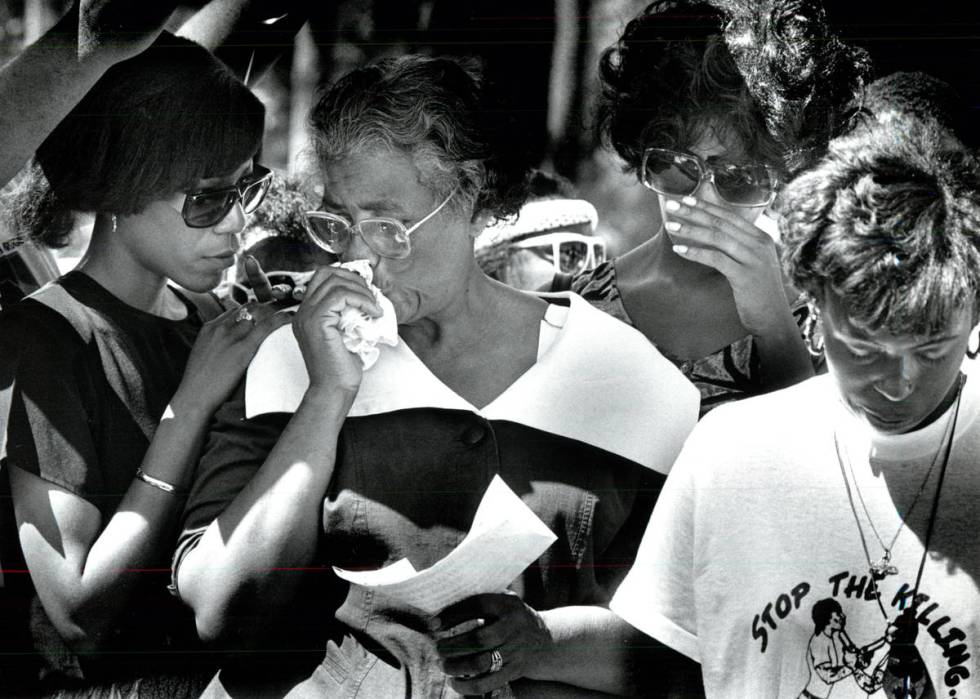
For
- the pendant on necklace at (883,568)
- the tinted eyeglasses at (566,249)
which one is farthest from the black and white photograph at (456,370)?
the tinted eyeglasses at (566,249)

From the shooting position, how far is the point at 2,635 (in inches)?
113

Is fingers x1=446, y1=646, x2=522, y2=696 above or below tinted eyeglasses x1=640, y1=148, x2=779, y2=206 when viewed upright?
below

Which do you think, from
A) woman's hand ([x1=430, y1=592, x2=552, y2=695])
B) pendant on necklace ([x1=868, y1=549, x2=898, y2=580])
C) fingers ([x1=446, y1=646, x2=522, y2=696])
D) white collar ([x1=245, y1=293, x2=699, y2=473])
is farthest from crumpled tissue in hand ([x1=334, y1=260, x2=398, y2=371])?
pendant on necklace ([x1=868, y1=549, x2=898, y2=580])

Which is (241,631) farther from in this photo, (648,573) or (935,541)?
(935,541)

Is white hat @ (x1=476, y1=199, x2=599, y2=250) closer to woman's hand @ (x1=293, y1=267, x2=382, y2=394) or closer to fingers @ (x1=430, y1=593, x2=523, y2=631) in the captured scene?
woman's hand @ (x1=293, y1=267, x2=382, y2=394)

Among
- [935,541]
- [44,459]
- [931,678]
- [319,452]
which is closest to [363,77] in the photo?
[319,452]

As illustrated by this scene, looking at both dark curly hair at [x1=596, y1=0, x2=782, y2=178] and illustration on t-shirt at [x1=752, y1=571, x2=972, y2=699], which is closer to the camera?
illustration on t-shirt at [x1=752, y1=571, x2=972, y2=699]

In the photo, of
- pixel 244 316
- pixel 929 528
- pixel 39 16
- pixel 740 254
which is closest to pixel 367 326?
pixel 244 316

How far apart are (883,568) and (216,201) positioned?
5.36 ft

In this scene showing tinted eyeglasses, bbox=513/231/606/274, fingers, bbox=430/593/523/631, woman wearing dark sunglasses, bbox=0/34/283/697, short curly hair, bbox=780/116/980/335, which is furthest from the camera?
tinted eyeglasses, bbox=513/231/606/274

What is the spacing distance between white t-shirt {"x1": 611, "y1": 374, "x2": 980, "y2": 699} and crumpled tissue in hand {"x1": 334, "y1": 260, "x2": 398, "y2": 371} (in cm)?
67

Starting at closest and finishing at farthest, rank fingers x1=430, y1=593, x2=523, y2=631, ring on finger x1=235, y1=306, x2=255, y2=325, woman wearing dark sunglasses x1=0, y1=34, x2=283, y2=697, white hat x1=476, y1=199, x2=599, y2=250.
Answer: fingers x1=430, y1=593, x2=523, y2=631, woman wearing dark sunglasses x1=0, y1=34, x2=283, y2=697, ring on finger x1=235, y1=306, x2=255, y2=325, white hat x1=476, y1=199, x2=599, y2=250

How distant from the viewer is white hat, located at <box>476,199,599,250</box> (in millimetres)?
3000

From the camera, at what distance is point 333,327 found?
2611 millimetres
